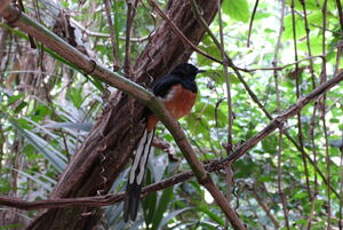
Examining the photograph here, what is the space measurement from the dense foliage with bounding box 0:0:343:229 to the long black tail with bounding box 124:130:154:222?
220mm

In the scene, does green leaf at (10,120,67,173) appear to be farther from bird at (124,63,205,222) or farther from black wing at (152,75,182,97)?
black wing at (152,75,182,97)

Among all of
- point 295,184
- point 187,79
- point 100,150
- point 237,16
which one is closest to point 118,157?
point 100,150

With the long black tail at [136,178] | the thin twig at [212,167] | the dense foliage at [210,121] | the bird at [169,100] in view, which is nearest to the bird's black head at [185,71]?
the bird at [169,100]

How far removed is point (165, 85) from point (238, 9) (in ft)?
1.26

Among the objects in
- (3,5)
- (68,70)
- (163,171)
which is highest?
(68,70)

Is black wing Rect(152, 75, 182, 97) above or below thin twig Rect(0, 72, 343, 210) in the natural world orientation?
above

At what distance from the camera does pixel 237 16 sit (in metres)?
1.62

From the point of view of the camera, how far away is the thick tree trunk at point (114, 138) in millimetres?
1642

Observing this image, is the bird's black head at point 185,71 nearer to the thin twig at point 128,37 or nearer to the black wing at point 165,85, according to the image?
the black wing at point 165,85

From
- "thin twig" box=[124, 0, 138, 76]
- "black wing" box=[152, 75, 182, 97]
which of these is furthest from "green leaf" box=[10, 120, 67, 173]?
"thin twig" box=[124, 0, 138, 76]

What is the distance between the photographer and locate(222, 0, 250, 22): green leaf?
1.59m

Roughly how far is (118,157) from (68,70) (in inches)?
55.5

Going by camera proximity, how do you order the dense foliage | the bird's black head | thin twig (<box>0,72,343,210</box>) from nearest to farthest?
thin twig (<box>0,72,343,210</box>) < the dense foliage < the bird's black head

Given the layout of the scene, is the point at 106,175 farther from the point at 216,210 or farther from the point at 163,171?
the point at 216,210
